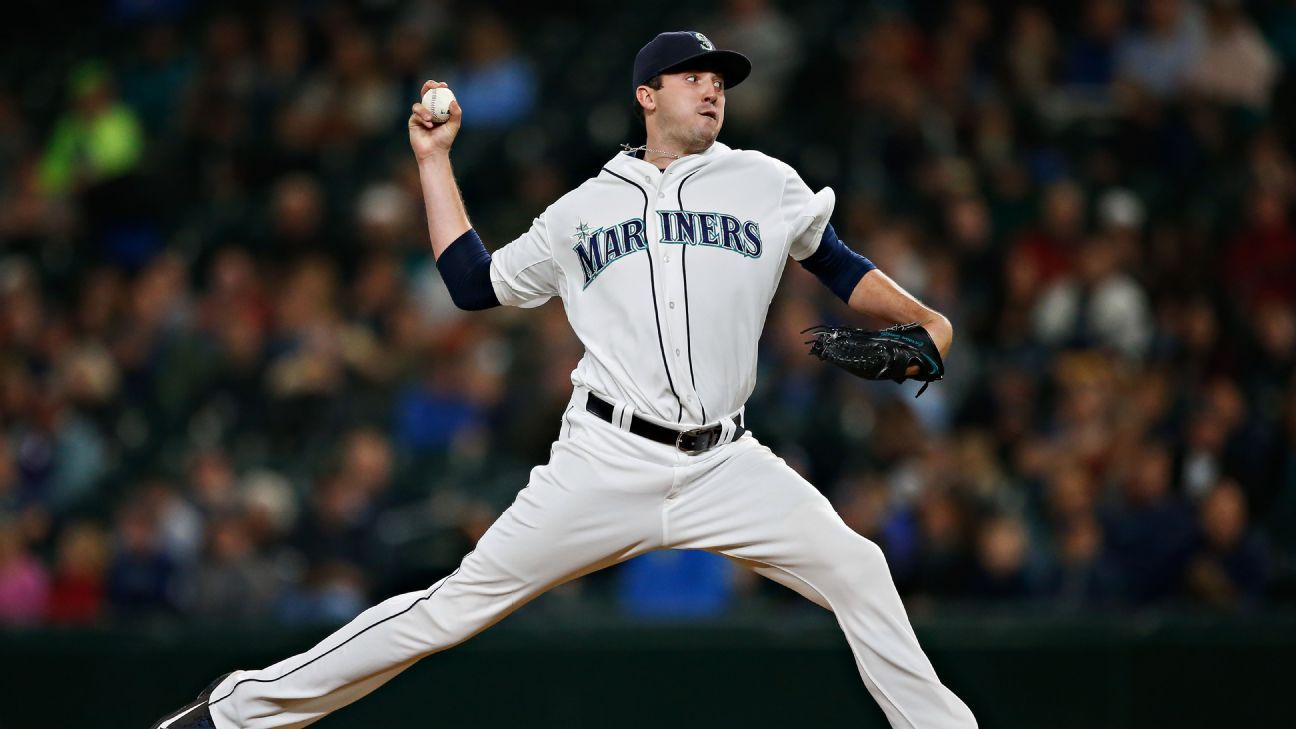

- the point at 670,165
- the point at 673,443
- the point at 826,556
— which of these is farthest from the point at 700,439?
the point at 670,165

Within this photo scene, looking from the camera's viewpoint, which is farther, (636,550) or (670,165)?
(670,165)

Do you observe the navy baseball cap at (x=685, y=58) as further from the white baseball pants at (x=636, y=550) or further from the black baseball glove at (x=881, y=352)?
the white baseball pants at (x=636, y=550)

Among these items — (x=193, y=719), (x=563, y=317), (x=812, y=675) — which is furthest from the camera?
(x=563, y=317)

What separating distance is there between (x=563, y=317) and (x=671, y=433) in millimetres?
4389

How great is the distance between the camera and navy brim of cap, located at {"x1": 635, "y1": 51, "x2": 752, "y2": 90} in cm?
453

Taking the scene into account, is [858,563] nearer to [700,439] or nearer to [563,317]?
[700,439]

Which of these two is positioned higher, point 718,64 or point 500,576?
point 718,64

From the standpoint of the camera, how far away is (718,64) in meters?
4.58

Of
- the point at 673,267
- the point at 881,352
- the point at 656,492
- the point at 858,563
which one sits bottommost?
the point at 858,563

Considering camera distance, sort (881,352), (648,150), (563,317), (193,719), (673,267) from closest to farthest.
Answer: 1. (881,352)
2. (673,267)
3. (193,719)
4. (648,150)
5. (563,317)

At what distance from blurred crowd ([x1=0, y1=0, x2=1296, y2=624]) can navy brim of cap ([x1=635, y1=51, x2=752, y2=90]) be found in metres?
3.26

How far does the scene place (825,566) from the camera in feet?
14.5

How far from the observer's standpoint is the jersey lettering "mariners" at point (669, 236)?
448cm

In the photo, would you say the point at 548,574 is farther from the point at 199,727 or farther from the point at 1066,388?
the point at 1066,388
